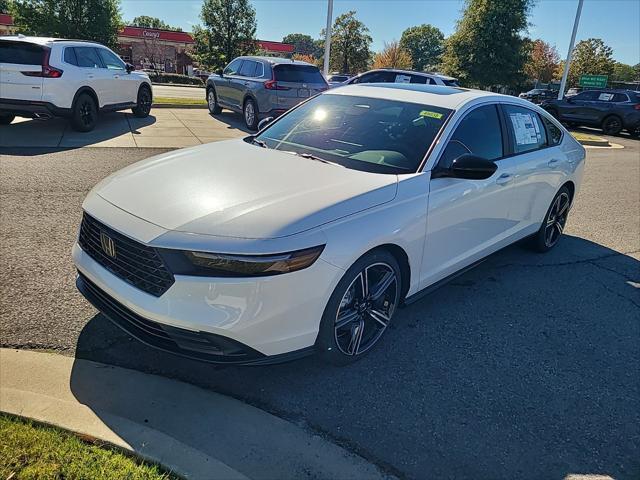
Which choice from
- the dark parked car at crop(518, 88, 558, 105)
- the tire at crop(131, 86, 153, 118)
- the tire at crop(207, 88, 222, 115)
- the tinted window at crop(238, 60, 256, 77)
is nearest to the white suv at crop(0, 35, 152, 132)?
the tire at crop(131, 86, 153, 118)

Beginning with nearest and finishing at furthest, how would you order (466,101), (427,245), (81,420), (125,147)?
(81,420)
(427,245)
(466,101)
(125,147)

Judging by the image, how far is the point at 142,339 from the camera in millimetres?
2629

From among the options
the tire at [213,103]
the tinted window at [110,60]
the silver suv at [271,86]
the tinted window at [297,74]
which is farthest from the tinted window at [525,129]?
the tire at [213,103]

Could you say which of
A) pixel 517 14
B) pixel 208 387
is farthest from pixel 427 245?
pixel 517 14

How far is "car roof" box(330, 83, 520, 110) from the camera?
395 centimetres

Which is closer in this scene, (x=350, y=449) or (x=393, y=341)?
(x=350, y=449)

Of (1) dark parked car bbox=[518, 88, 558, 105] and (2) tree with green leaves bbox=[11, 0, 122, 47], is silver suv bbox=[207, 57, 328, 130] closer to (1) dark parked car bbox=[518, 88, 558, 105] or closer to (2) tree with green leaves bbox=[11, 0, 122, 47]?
(2) tree with green leaves bbox=[11, 0, 122, 47]

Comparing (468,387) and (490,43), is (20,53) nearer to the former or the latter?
(468,387)

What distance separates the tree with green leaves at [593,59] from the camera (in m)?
59.7

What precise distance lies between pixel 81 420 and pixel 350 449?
1384 millimetres

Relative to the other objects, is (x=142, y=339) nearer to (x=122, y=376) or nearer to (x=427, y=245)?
(x=122, y=376)

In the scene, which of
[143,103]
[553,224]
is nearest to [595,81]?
[143,103]

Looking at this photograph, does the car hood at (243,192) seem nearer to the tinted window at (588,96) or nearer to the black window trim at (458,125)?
the black window trim at (458,125)

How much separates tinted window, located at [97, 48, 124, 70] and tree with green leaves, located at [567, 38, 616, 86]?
62240mm
